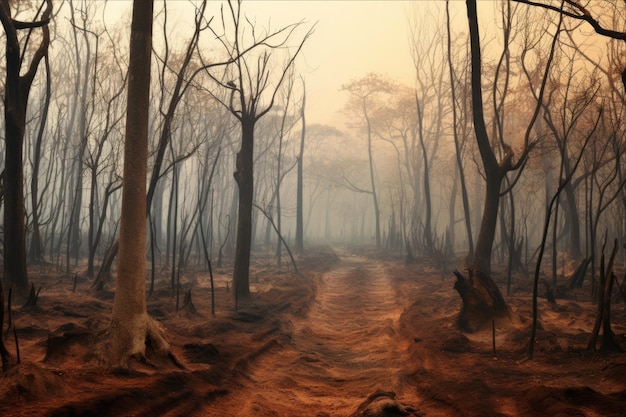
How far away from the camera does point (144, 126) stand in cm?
524

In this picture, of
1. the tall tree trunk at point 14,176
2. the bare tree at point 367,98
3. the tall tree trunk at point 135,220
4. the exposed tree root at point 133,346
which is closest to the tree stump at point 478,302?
the exposed tree root at point 133,346

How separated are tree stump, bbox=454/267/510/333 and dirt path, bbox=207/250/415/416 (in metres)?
1.17

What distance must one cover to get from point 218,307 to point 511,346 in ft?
17.9

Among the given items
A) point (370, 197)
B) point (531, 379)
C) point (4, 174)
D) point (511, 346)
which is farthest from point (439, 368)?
point (370, 197)

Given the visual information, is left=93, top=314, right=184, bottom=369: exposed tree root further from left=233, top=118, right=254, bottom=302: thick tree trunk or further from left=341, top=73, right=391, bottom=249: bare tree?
left=341, top=73, right=391, bottom=249: bare tree

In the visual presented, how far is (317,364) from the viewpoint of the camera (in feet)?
20.7

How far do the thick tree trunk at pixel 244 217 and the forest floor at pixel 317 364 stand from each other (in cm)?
52

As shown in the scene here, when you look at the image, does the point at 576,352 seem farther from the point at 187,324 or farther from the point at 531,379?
the point at 187,324

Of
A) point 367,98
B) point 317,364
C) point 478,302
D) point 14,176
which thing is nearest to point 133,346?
point 317,364

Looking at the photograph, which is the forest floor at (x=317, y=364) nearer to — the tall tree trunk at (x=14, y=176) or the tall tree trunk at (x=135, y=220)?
the tall tree trunk at (x=135, y=220)

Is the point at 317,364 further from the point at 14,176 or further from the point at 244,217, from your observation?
the point at 14,176

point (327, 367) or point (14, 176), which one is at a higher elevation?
point (14, 176)

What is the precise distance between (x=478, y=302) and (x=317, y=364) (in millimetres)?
3009

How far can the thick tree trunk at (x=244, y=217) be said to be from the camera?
10.2 m
